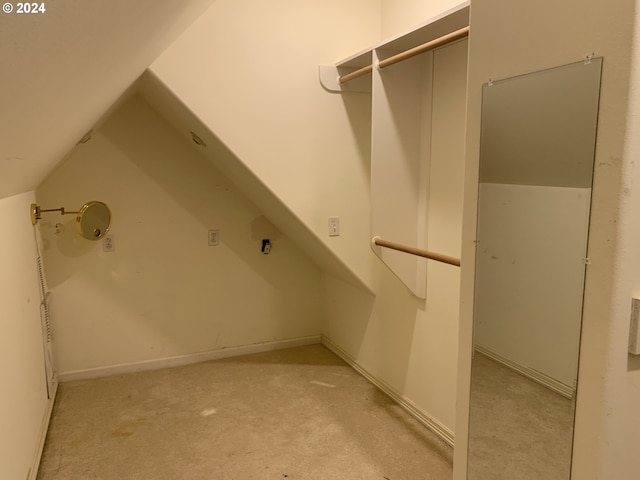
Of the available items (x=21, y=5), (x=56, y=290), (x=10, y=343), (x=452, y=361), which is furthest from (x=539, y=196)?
(x=56, y=290)

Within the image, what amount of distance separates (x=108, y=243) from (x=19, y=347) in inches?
49.6

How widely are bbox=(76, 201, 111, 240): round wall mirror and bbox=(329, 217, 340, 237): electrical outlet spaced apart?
1385 mm

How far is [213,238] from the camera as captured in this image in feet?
11.0

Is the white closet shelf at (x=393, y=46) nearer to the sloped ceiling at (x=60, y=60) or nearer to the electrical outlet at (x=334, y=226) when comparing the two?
the electrical outlet at (x=334, y=226)

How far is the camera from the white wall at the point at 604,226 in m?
0.89

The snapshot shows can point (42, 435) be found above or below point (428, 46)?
below

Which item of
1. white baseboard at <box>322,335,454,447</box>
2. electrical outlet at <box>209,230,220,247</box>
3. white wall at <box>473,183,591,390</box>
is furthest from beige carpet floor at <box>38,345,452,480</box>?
white wall at <box>473,183,591,390</box>

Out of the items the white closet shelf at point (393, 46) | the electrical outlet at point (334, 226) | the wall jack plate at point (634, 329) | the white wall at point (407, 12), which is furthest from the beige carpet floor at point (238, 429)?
the white wall at point (407, 12)

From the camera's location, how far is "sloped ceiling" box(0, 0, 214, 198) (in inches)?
28.0

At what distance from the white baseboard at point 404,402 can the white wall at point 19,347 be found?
1867 millimetres

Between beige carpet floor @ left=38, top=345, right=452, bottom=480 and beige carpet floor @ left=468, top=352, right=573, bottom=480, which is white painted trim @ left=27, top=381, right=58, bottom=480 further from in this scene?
beige carpet floor @ left=468, top=352, right=573, bottom=480

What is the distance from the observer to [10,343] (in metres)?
1.75

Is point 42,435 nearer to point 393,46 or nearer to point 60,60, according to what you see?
point 60,60

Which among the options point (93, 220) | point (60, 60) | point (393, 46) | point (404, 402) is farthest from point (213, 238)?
point (60, 60)
